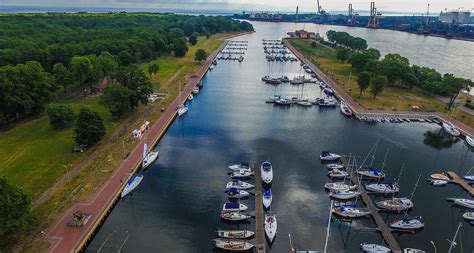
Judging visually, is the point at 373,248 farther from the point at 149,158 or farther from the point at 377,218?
the point at 149,158

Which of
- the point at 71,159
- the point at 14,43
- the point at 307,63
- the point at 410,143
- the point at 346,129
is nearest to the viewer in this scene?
the point at 71,159

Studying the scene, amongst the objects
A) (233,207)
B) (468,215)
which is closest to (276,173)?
(233,207)

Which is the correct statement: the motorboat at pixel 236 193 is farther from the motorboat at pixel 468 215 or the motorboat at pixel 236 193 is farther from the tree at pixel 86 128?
the motorboat at pixel 468 215

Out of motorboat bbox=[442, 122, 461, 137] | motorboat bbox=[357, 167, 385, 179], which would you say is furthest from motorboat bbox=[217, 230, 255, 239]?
motorboat bbox=[442, 122, 461, 137]

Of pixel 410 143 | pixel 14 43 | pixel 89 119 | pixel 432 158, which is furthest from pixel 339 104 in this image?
pixel 14 43

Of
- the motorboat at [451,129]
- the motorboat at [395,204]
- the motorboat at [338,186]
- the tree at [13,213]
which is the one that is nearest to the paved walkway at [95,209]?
the tree at [13,213]

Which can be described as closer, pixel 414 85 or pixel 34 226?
pixel 34 226

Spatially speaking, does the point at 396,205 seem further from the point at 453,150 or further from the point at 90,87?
the point at 90,87
